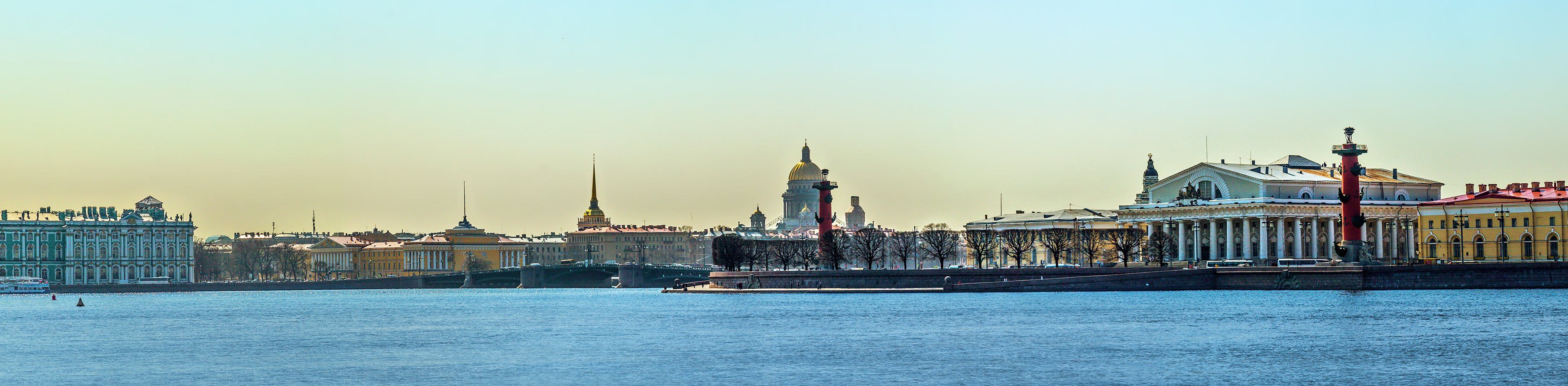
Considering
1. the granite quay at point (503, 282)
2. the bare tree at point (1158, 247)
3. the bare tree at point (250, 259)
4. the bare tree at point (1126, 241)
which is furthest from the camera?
the bare tree at point (250, 259)

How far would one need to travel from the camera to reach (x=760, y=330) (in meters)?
56.2

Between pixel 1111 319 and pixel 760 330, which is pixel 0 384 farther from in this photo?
pixel 1111 319

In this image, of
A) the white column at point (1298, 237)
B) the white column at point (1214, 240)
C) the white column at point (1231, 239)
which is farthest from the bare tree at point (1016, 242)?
the white column at point (1298, 237)

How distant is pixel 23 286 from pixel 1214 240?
64141 millimetres

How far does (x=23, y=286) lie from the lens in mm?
120125

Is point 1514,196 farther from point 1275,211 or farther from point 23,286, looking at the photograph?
point 23,286

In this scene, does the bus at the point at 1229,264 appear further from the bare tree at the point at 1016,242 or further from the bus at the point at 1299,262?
the bare tree at the point at 1016,242

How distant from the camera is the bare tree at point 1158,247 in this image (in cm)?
9819

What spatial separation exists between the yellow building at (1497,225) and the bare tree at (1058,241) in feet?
55.1

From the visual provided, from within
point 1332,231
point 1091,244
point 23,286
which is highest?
point 1332,231

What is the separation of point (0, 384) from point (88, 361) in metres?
6.55

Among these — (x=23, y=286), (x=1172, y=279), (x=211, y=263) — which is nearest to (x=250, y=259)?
(x=211, y=263)

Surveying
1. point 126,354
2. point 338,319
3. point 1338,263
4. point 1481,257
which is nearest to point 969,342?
point 126,354

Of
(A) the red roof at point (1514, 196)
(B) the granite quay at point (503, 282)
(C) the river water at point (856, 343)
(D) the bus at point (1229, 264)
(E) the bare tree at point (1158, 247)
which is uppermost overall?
(A) the red roof at point (1514, 196)
